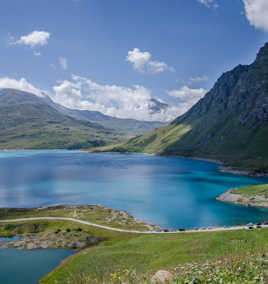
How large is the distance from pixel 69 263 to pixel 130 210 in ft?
170

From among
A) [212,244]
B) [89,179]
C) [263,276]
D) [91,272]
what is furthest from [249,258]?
[89,179]

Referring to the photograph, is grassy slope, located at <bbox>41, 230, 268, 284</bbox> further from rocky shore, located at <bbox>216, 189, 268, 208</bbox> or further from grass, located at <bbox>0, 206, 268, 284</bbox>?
rocky shore, located at <bbox>216, 189, 268, 208</bbox>

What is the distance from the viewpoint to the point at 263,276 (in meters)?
12.9

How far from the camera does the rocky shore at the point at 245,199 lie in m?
105

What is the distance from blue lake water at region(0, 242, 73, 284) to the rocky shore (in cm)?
7789

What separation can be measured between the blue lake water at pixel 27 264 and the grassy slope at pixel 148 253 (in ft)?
13.7

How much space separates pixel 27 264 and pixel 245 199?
90.8 metres

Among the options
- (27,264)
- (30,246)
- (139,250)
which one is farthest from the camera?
(30,246)

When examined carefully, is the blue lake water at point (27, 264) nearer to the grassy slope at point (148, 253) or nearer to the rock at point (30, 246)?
the rock at point (30, 246)

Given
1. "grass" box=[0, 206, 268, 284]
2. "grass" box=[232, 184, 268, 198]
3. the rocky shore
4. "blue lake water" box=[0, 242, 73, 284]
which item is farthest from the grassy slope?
"grass" box=[232, 184, 268, 198]

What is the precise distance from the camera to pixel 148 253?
52.3m

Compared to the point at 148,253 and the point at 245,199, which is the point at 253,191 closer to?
the point at 245,199

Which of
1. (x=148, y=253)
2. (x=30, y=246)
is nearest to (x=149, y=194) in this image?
(x=30, y=246)

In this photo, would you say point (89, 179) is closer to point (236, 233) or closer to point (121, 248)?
point (121, 248)
